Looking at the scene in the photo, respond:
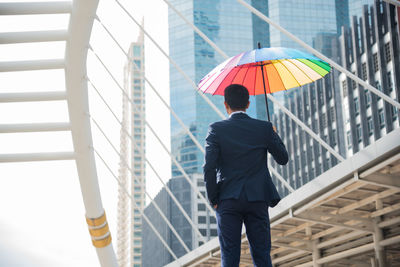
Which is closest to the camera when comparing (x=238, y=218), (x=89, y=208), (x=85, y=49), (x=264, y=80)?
(x=238, y=218)

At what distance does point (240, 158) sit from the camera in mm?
4219

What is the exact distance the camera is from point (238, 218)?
4.09 meters

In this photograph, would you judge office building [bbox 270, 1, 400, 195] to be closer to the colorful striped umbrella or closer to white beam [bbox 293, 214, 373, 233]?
white beam [bbox 293, 214, 373, 233]

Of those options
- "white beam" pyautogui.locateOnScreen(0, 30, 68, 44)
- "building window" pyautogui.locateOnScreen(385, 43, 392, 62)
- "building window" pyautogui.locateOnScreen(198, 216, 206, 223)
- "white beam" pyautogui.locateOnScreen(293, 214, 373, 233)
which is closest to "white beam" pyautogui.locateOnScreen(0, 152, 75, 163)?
"white beam" pyautogui.locateOnScreen(0, 30, 68, 44)

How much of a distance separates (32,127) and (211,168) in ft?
29.0

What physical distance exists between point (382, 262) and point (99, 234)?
688 cm

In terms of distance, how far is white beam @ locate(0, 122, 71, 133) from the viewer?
1217 centimetres

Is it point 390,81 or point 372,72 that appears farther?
point 372,72

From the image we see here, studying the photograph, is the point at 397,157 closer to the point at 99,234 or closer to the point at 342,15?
the point at 99,234

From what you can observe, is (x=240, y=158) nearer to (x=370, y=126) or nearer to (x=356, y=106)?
(x=370, y=126)

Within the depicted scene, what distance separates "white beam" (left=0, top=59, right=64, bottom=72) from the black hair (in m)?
7.32

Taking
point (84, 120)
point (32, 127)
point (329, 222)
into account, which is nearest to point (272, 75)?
point (329, 222)


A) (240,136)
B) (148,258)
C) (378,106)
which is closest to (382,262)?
(240,136)

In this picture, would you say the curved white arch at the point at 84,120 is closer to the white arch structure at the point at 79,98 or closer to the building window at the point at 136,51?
the white arch structure at the point at 79,98
